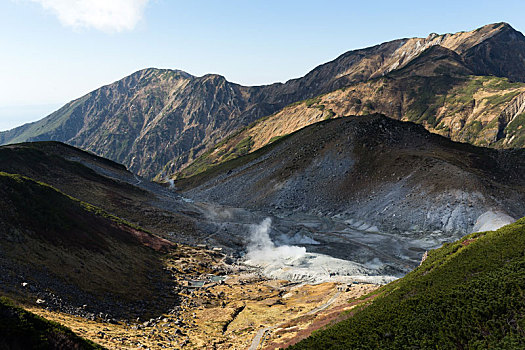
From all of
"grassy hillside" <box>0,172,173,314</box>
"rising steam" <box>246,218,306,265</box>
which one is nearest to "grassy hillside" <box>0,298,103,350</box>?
"grassy hillside" <box>0,172,173,314</box>

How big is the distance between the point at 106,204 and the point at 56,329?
192 ft

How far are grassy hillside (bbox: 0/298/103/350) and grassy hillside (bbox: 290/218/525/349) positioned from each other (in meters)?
13.3

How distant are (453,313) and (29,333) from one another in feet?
77.5

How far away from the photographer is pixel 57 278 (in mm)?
31031

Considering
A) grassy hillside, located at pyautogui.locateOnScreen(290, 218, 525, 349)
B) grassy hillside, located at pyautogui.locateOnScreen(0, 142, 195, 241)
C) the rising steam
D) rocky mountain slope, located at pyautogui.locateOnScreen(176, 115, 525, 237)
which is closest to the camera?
grassy hillside, located at pyautogui.locateOnScreen(290, 218, 525, 349)

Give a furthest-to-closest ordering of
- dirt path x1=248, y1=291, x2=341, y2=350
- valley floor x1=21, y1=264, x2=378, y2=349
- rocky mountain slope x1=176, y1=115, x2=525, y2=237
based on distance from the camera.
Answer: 1. rocky mountain slope x1=176, y1=115, x2=525, y2=237
2. dirt path x1=248, y1=291, x2=341, y2=350
3. valley floor x1=21, y1=264, x2=378, y2=349

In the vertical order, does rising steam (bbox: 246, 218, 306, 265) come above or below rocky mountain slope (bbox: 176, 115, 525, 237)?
below

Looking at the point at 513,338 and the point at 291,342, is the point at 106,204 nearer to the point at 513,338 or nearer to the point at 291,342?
the point at 291,342

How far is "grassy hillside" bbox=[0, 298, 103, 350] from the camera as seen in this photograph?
1570 centimetres

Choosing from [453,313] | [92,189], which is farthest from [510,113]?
[453,313]

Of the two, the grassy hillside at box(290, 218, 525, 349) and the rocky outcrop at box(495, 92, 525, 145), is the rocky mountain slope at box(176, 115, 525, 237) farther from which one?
the rocky outcrop at box(495, 92, 525, 145)

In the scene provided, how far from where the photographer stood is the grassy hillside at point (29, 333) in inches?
618

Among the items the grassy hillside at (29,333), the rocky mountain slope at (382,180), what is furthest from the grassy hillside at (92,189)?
the grassy hillside at (29,333)

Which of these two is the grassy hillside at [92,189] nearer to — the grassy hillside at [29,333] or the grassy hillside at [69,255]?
the grassy hillside at [69,255]
